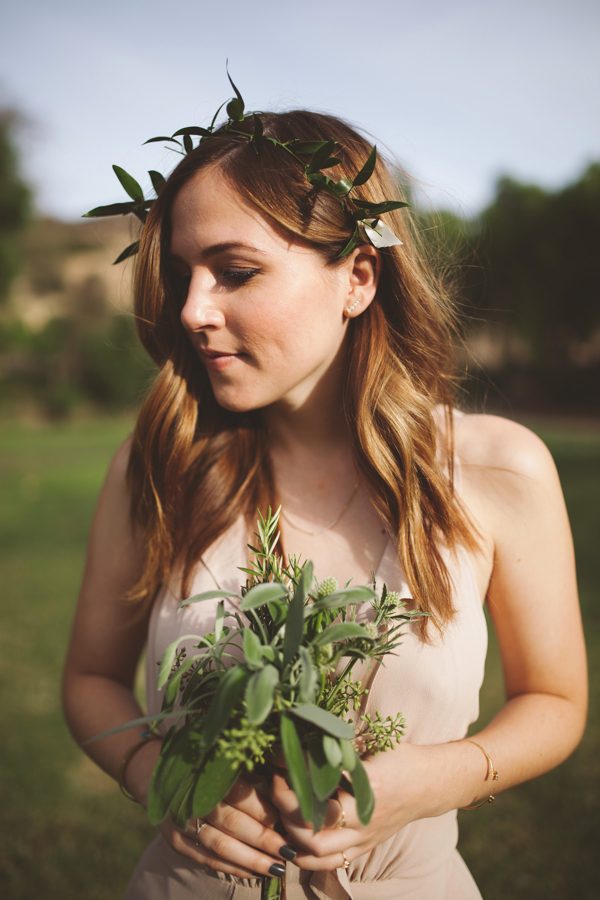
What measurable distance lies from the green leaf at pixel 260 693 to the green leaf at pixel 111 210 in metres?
1.64

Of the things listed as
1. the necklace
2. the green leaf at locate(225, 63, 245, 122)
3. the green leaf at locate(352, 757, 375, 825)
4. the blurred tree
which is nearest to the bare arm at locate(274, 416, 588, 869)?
the necklace

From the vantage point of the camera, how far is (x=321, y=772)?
1355mm

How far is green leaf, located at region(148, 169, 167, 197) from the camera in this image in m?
2.27

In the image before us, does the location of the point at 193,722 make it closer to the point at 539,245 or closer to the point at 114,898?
the point at 114,898

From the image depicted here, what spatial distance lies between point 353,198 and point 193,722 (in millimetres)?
1496

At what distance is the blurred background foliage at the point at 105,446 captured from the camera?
4.11 meters

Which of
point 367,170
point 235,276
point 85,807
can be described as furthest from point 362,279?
point 85,807

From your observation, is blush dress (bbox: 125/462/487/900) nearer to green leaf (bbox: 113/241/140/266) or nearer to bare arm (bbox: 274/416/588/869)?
bare arm (bbox: 274/416/588/869)

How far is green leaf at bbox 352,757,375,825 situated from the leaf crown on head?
1.40m

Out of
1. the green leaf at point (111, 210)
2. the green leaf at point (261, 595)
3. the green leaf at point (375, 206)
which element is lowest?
the green leaf at point (261, 595)

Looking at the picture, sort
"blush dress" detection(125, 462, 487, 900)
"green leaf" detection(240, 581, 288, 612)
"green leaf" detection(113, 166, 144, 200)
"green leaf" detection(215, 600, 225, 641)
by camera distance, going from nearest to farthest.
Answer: "green leaf" detection(240, 581, 288, 612)
"green leaf" detection(215, 600, 225, 641)
"blush dress" detection(125, 462, 487, 900)
"green leaf" detection(113, 166, 144, 200)

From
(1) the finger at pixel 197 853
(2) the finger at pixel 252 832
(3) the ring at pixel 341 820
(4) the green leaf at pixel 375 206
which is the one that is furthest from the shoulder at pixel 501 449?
(1) the finger at pixel 197 853

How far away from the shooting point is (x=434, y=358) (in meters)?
2.40

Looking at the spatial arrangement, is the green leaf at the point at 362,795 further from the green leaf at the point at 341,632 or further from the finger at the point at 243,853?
the finger at the point at 243,853
